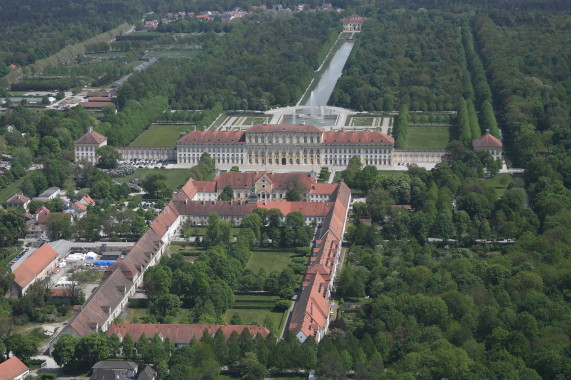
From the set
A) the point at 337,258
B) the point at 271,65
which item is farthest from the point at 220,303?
the point at 271,65

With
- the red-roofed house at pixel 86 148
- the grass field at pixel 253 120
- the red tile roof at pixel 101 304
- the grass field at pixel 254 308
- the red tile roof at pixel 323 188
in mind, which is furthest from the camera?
the grass field at pixel 253 120

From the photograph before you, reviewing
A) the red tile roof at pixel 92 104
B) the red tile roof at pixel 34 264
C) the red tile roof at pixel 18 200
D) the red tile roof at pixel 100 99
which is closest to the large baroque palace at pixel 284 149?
the red tile roof at pixel 18 200

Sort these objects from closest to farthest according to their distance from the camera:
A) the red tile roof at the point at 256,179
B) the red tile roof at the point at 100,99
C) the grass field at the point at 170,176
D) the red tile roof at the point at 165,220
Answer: the red tile roof at the point at 165,220, the red tile roof at the point at 256,179, the grass field at the point at 170,176, the red tile roof at the point at 100,99

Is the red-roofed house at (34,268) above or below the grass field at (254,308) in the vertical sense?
below

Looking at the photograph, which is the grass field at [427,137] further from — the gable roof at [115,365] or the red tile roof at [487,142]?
the gable roof at [115,365]

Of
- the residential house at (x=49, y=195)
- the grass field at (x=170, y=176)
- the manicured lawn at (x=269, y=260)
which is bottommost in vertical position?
the grass field at (x=170, y=176)

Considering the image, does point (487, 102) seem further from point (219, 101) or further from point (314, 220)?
point (314, 220)

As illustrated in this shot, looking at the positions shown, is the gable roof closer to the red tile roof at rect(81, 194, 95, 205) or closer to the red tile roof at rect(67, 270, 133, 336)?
the red tile roof at rect(67, 270, 133, 336)
